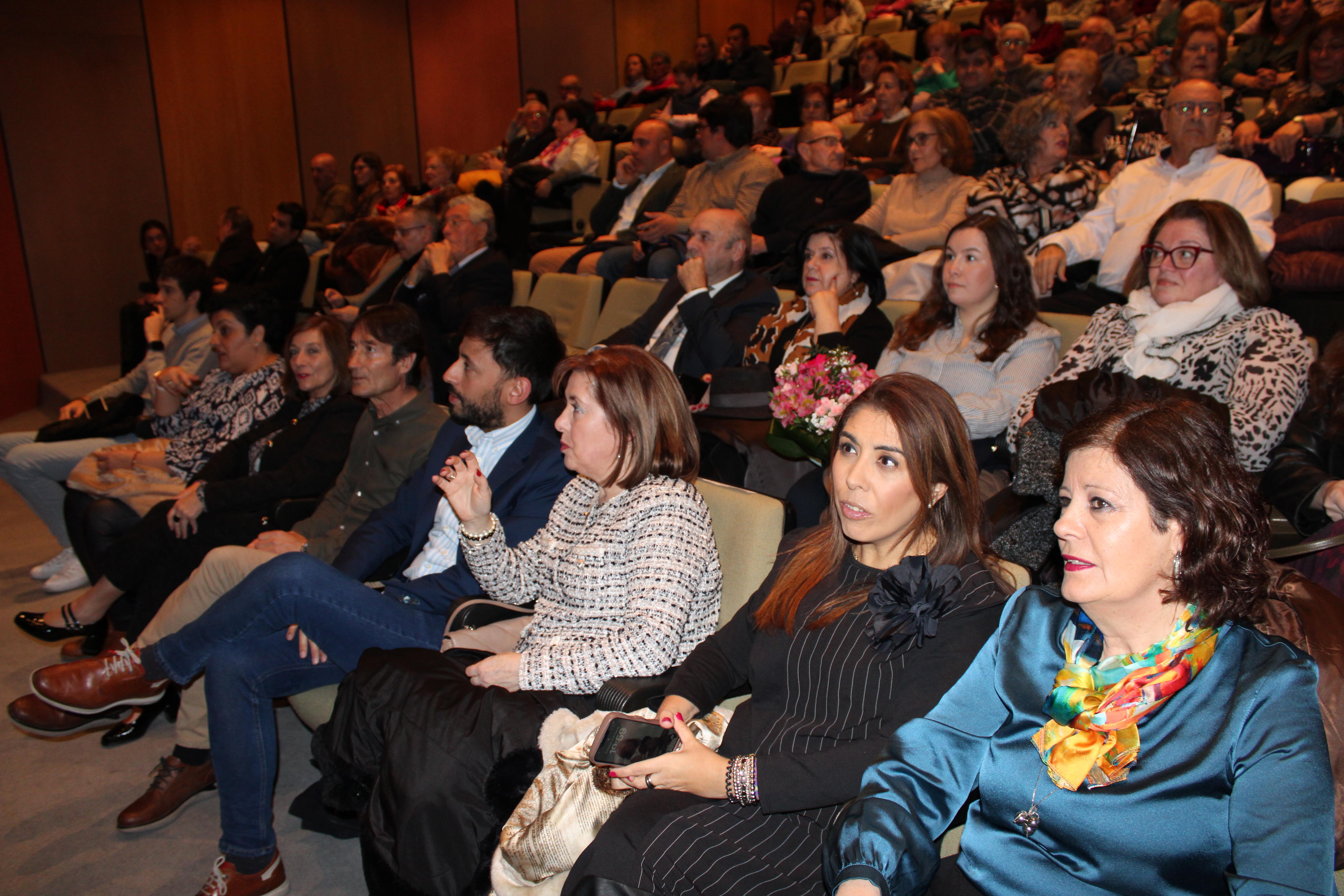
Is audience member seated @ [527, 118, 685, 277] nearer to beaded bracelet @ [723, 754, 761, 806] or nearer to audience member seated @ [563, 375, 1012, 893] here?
audience member seated @ [563, 375, 1012, 893]

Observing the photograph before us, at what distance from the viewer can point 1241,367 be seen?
7.29 feet

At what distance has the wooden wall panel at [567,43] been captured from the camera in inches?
421

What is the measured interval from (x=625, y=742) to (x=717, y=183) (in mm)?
4187

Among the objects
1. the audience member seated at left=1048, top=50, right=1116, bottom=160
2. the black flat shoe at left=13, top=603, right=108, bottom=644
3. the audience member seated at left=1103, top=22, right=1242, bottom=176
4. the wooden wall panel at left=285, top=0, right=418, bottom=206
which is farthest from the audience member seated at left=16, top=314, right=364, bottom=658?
the wooden wall panel at left=285, top=0, right=418, bottom=206

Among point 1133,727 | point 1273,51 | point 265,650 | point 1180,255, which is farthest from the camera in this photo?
point 1273,51

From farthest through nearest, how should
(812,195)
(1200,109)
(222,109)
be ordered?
(222,109) → (812,195) → (1200,109)

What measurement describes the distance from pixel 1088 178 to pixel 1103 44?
103 inches

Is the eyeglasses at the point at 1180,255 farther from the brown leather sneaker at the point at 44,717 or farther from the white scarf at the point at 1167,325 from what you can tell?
the brown leather sneaker at the point at 44,717

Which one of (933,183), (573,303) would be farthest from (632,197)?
(933,183)

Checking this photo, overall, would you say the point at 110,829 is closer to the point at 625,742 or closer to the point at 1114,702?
the point at 625,742

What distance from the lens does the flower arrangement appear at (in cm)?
238

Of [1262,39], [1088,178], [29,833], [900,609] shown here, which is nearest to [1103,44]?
[1262,39]

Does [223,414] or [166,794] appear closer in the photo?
[166,794]

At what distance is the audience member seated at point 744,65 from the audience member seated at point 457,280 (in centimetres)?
433
